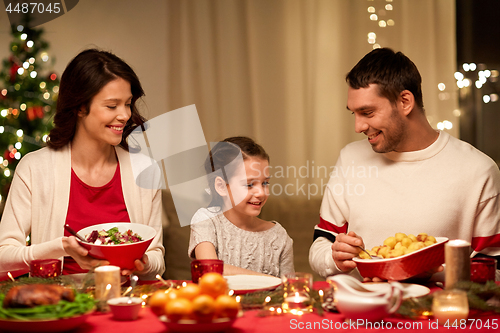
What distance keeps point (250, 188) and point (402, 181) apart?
2.23ft

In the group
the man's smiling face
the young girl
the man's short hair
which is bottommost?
the young girl

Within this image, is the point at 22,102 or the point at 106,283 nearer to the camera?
the point at 106,283

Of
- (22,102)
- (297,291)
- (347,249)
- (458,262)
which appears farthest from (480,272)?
(22,102)

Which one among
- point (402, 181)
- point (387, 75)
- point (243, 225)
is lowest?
point (243, 225)

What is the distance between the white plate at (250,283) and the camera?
1.32 m

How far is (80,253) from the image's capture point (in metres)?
1.48

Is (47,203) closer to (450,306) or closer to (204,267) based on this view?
(204,267)

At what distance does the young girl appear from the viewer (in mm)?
2146

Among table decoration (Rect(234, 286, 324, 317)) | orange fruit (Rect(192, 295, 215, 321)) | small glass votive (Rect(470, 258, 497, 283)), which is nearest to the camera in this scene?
orange fruit (Rect(192, 295, 215, 321))

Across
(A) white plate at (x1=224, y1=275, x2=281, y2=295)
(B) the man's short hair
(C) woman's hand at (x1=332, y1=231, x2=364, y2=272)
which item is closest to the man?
(B) the man's short hair

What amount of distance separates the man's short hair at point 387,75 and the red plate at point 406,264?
0.82m

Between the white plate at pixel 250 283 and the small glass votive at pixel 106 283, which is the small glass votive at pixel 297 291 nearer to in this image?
the white plate at pixel 250 283

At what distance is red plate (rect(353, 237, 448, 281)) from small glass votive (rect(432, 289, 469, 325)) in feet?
0.80

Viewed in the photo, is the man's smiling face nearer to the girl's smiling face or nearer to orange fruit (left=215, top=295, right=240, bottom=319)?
the girl's smiling face
